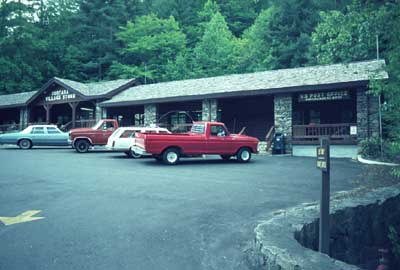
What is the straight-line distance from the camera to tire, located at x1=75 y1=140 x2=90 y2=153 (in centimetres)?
1839

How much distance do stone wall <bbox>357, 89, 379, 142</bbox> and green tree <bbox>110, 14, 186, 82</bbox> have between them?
25804 millimetres

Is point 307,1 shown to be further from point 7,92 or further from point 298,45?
point 7,92

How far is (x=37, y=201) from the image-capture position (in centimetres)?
700

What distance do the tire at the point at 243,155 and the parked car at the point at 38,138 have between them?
12.2m

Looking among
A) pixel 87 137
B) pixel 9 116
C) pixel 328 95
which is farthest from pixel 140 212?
pixel 9 116

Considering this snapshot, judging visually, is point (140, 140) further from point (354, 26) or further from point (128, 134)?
point (354, 26)

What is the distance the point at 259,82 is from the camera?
21.2m

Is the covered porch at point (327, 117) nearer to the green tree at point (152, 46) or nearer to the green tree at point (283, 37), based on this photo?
the green tree at point (283, 37)

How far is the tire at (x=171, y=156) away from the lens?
525 inches

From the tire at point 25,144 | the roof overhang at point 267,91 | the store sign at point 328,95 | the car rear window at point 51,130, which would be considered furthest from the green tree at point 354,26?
the tire at point 25,144

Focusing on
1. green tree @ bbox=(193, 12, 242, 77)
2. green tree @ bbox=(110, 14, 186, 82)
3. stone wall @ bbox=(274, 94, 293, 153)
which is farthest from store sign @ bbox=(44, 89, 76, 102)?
stone wall @ bbox=(274, 94, 293, 153)

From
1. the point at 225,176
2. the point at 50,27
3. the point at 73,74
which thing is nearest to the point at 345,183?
the point at 225,176

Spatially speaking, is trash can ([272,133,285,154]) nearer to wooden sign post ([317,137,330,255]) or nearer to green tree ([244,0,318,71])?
wooden sign post ([317,137,330,255])

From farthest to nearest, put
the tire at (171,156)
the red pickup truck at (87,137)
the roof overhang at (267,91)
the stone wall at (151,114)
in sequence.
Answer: the stone wall at (151,114), the red pickup truck at (87,137), the roof overhang at (267,91), the tire at (171,156)
